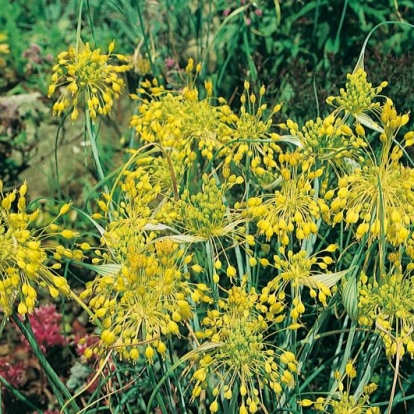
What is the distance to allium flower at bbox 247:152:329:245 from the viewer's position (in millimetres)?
1606

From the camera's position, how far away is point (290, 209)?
166 cm

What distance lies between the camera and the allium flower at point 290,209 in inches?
63.2

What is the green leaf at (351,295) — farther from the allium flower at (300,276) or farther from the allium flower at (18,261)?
the allium flower at (18,261)

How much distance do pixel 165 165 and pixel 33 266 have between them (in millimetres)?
568

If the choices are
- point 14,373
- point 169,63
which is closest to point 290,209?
point 14,373

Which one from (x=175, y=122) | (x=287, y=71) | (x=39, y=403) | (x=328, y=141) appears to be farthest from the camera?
(x=287, y=71)

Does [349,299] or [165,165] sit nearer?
[349,299]

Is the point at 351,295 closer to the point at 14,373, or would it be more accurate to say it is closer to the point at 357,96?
the point at 357,96

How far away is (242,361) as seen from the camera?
5.20 ft

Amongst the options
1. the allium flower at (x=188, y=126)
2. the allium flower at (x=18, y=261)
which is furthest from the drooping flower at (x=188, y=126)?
the allium flower at (x=18, y=261)

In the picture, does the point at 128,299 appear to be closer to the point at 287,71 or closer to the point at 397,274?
the point at 397,274

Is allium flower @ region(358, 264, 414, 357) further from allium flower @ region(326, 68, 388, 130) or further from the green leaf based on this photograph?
allium flower @ region(326, 68, 388, 130)

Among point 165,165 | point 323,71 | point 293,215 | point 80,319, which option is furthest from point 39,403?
point 323,71

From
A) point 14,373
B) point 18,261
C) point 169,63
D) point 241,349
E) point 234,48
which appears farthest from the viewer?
point 169,63
